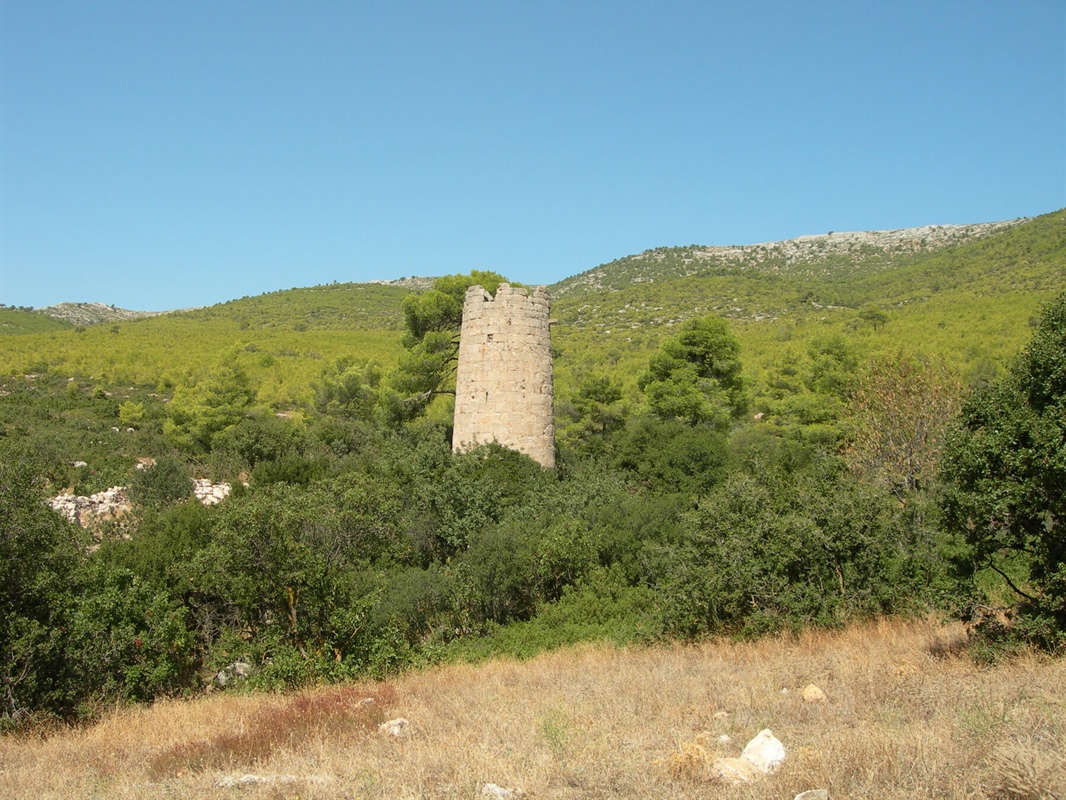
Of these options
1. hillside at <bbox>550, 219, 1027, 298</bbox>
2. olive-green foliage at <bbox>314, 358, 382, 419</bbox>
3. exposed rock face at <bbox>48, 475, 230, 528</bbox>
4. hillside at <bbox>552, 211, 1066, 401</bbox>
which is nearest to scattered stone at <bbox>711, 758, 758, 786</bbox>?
exposed rock face at <bbox>48, 475, 230, 528</bbox>

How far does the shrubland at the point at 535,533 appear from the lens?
7270 mm

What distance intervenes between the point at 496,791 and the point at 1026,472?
4885 millimetres

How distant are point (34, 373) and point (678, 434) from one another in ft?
129

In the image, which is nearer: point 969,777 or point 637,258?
point 969,777

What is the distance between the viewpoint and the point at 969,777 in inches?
161

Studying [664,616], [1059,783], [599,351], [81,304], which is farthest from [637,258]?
[1059,783]

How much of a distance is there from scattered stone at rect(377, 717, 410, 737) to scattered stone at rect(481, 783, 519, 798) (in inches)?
73.3

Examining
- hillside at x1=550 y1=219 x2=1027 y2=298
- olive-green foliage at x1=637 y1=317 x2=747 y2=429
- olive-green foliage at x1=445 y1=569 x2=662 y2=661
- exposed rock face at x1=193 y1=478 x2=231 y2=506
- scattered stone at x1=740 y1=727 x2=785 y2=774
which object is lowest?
olive-green foliage at x1=445 y1=569 x2=662 y2=661

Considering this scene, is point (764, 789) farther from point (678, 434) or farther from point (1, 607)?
point (678, 434)

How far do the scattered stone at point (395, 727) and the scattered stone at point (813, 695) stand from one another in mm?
3257

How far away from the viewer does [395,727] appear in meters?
6.63

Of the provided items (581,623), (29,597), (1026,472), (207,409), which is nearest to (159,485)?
(207,409)

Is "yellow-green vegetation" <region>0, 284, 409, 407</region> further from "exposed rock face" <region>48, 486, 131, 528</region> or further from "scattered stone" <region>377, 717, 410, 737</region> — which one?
"scattered stone" <region>377, 717, 410, 737</region>

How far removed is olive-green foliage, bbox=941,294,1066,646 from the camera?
6375 mm
